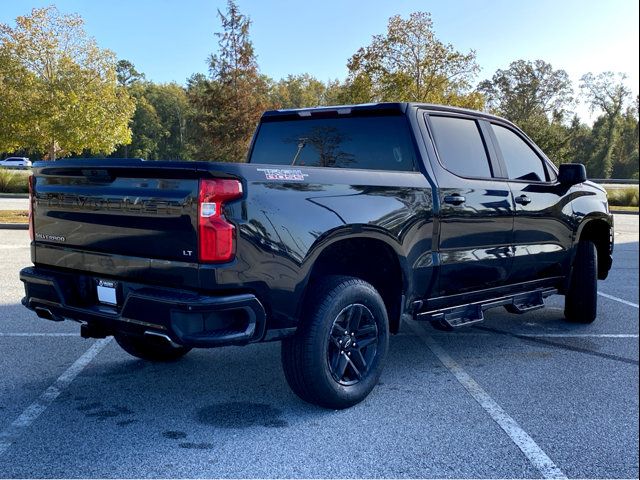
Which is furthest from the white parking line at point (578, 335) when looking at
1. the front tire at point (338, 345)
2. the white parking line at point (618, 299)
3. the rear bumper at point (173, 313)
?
the rear bumper at point (173, 313)

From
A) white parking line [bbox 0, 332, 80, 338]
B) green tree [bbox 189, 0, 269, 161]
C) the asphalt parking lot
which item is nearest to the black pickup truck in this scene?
the asphalt parking lot

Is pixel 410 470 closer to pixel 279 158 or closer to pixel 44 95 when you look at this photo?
pixel 279 158

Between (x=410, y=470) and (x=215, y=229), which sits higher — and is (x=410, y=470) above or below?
below

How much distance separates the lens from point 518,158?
17.7ft

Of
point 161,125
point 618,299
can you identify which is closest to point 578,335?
point 618,299

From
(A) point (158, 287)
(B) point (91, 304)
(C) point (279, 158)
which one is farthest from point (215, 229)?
(C) point (279, 158)

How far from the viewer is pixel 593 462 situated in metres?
3.19

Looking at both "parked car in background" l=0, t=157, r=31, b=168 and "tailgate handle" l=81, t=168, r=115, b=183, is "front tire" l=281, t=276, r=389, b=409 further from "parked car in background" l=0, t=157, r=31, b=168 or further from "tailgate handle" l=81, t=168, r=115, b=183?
"parked car in background" l=0, t=157, r=31, b=168

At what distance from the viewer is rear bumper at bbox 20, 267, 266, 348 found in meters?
3.22

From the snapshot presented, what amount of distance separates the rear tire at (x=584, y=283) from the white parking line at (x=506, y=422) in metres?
1.77

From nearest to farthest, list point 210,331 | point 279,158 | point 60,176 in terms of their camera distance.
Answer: point 210,331
point 60,176
point 279,158

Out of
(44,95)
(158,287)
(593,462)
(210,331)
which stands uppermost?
(44,95)

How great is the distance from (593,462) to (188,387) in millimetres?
2560

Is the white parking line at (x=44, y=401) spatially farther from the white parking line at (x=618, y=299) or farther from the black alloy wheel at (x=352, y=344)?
the white parking line at (x=618, y=299)
